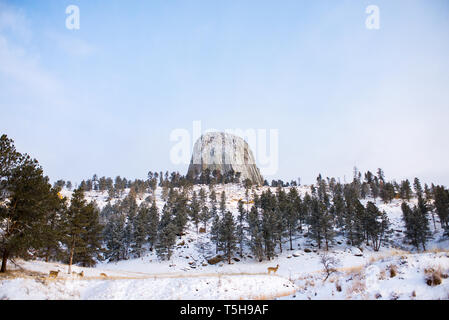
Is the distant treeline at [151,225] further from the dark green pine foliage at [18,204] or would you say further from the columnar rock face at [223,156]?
the columnar rock face at [223,156]

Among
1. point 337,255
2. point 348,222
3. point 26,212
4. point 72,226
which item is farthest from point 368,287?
Result: point 348,222

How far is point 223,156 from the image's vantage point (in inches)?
7008

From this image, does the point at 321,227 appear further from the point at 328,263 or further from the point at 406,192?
the point at 406,192

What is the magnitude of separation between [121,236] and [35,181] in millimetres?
40418

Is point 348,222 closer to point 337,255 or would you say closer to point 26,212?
point 337,255

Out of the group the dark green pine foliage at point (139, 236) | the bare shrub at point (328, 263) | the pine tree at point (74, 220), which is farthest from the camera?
the dark green pine foliage at point (139, 236)

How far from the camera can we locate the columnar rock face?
17350cm

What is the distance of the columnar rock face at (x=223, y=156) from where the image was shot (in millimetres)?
173500

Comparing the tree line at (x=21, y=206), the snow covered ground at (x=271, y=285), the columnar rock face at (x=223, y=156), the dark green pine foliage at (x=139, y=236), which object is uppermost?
the columnar rock face at (x=223, y=156)

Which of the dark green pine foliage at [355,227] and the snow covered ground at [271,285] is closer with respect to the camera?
the snow covered ground at [271,285]

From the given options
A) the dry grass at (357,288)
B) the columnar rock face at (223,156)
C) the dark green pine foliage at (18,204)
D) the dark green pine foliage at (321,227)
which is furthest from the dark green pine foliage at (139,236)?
the columnar rock face at (223,156)

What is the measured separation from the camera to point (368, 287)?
27.8ft

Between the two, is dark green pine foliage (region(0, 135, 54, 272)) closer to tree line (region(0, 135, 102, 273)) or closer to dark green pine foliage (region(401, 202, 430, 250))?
tree line (region(0, 135, 102, 273))
